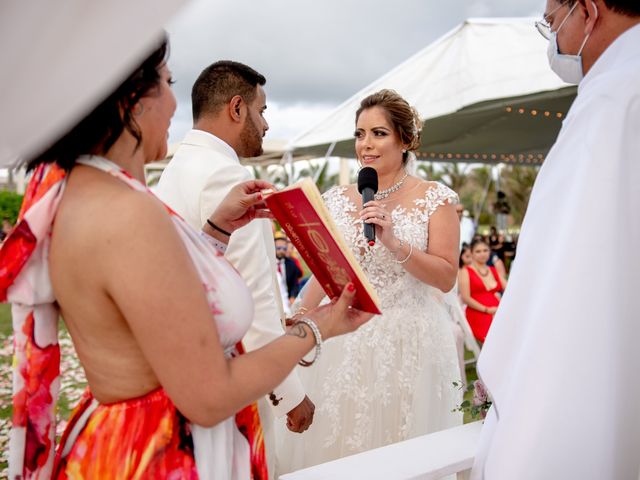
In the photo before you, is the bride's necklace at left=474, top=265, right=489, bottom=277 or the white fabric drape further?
the bride's necklace at left=474, top=265, right=489, bottom=277

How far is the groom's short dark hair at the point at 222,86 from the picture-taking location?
2.63 metres

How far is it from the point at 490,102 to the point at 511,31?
916mm

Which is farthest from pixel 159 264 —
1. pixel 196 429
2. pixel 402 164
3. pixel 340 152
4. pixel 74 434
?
pixel 340 152

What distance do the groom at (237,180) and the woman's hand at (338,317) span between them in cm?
74

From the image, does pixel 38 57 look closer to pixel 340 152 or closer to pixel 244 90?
pixel 244 90

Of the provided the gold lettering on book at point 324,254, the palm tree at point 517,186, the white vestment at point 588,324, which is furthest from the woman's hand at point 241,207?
the palm tree at point 517,186

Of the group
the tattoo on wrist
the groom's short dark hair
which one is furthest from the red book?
the groom's short dark hair

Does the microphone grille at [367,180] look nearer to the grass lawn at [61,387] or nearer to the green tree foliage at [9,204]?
the grass lawn at [61,387]

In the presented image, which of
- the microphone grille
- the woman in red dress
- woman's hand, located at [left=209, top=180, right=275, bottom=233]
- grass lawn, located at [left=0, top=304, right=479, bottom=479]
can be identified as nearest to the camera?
woman's hand, located at [left=209, top=180, right=275, bottom=233]

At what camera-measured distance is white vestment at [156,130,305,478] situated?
2201mm

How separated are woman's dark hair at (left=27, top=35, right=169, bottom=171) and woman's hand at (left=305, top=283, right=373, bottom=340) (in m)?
0.67

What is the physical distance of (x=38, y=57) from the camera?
105 centimetres

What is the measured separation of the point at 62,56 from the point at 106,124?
9.8 inches

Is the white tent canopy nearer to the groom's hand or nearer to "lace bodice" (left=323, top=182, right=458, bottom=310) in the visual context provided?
"lace bodice" (left=323, top=182, right=458, bottom=310)
